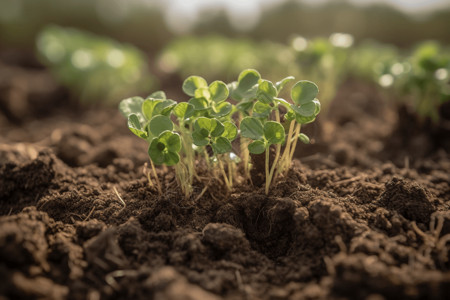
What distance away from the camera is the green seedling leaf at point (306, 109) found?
1.34m

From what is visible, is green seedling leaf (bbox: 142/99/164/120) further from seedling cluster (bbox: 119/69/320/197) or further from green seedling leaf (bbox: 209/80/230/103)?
green seedling leaf (bbox: 209/80/230/103)

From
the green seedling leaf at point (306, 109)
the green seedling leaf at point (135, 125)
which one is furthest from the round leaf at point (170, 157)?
the green seedling leaf at point (306, 109)

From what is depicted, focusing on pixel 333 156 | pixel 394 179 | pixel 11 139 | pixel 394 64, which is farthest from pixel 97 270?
pixel 394 64

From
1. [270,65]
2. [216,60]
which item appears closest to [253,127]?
[270,65]

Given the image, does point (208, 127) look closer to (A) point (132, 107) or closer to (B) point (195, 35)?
(A) point (132, 107)

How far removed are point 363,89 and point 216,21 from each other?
550cm

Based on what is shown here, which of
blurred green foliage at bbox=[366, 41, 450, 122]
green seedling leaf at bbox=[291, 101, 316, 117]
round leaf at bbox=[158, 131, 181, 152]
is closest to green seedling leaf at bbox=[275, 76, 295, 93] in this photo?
green seedling leaf at bbox=[291, 101, 316, 117]

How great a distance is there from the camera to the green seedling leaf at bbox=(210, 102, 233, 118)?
1446 mm

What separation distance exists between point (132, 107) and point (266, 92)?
57 cm

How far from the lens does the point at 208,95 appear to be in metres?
1.49

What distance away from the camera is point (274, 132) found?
1.42 meters

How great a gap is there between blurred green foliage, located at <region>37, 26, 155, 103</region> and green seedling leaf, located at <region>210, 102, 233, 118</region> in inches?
91.3

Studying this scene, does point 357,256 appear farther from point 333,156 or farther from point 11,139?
point 11,139

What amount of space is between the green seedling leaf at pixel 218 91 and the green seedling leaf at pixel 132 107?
0.31m
